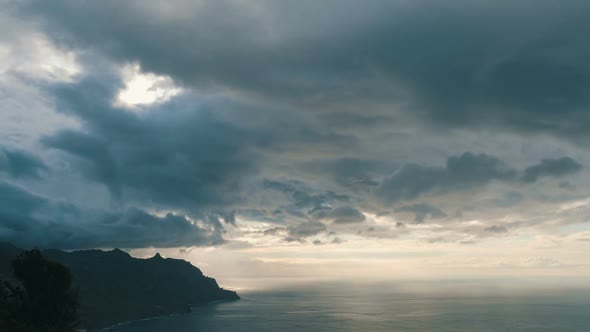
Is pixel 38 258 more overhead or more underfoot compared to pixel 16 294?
more overhead

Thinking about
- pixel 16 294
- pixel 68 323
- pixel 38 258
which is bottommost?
pixel 68 323

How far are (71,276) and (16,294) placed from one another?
514 inches

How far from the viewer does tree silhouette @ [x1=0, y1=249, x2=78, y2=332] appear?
105 metres

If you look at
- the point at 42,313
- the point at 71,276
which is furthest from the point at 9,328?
the point at 71,276

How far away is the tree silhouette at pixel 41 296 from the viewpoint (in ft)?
345

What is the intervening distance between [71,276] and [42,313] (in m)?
11.3

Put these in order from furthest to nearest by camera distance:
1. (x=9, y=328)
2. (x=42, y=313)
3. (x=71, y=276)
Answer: (x=71, y=276), (x=42, y=313), (x=9, y=328)

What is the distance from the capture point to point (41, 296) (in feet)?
353

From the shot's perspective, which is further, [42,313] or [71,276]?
[71,276]

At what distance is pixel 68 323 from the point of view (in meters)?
109

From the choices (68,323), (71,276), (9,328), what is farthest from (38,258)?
(9,328)

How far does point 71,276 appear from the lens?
11425 cm

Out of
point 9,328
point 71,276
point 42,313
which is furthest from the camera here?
point 71,276

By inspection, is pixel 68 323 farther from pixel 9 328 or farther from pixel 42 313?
pixel 9 328
